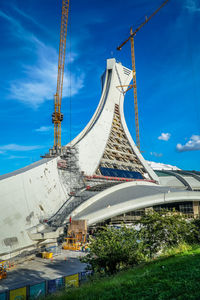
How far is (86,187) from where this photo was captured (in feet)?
105

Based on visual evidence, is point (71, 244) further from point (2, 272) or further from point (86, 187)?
point (2, 272)

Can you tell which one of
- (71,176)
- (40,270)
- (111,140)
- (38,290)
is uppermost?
(111,140)

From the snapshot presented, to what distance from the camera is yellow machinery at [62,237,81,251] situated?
2452 centimetres

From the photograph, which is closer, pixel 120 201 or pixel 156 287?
pixel 156 287

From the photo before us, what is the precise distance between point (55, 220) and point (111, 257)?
14.2 meters

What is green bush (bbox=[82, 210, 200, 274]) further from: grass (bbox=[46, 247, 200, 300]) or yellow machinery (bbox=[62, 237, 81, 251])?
yellow machinery (bbox=[62, 237, 81, 251])

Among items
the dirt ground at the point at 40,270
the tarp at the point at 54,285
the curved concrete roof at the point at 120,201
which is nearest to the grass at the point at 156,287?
the tarp at the point at 54,285

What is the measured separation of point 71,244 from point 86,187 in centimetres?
858

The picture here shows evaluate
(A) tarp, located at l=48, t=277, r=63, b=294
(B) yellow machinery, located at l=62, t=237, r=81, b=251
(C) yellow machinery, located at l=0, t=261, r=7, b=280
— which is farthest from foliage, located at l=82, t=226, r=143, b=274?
(B) yellow machinery, located at l=62, t=237, r=81, b=251

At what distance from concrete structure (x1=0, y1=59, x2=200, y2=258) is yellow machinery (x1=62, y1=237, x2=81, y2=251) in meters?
3.29

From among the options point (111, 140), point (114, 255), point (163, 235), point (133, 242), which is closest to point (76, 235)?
point (163, 235)

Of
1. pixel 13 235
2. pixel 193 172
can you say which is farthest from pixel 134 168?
pixel 13 235

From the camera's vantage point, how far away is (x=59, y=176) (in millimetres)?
30406

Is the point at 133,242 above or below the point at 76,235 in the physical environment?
above
